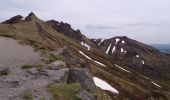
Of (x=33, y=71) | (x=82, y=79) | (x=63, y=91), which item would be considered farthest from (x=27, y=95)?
(x=33, y=71)

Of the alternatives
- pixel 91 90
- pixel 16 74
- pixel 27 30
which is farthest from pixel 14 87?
pixel 27 30

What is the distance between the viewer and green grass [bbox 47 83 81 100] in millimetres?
25469

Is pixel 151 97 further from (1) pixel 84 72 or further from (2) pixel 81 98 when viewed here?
(2) pixel 81 98

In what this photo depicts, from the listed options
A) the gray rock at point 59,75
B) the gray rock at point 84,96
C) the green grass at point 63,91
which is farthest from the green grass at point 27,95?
the gray rock at point 59,75

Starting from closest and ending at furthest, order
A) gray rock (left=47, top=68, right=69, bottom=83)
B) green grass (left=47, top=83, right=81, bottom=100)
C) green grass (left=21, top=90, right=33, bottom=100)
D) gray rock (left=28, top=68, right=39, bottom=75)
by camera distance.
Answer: green grass (left=21, top=90, right=33, bottom=100) < green grass (left=47, top=83, right=81, bottom=100) < gray rock (left=47, top=68, right=69, bottom=83) < gray rock (left=28, top=68, right=39, bottom=75)

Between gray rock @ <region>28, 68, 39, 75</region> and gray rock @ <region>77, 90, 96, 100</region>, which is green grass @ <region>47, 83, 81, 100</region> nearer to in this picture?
gray rock @ <region>77, 90, 96, 100</region>

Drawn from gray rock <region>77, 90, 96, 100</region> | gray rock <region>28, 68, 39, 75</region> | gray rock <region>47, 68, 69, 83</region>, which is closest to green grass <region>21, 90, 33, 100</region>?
gray rock <region>77, 90, 96, 100</region>

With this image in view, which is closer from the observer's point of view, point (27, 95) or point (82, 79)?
point (27, 95)

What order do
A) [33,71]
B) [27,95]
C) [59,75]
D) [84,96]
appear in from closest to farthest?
1. [27,95]
2. [84,96]
3. [59,75]
4. [33,71]

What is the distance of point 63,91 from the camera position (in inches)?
1046

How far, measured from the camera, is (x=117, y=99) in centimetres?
7362

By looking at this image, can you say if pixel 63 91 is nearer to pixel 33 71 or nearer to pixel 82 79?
Answer: pixel 82 79

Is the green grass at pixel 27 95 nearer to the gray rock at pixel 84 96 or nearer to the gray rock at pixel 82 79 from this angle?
the gray rock at pixel 84 96

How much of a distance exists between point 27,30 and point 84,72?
90.3 meters
